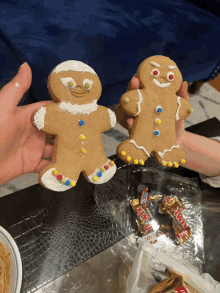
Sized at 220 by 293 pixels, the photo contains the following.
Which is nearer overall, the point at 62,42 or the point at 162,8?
the point at 62,42

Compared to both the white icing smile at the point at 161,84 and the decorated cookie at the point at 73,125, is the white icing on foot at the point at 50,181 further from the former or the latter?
the white icing smile at the point at 161,84

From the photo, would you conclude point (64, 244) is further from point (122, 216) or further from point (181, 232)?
point (181, 232)

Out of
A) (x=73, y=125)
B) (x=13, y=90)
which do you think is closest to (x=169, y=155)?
(x=73, y=125)

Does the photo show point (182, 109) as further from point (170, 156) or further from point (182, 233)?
point (182, 233)

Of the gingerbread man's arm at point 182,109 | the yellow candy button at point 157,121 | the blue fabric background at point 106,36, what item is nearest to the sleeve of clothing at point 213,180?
the gingerbread man's arm at point 182,109

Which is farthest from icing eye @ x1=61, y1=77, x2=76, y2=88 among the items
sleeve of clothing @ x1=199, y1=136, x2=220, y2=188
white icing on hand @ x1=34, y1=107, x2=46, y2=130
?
sleeve of clothing @ x1=199, y1=136, x2=220, y2=188

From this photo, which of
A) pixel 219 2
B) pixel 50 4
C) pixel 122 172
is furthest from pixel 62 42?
pixel 219 2
